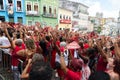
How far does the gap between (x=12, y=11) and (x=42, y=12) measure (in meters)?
8.22

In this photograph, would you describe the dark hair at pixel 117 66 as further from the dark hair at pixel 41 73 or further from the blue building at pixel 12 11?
the blue building at pixel 12 11

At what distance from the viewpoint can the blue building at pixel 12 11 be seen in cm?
4716

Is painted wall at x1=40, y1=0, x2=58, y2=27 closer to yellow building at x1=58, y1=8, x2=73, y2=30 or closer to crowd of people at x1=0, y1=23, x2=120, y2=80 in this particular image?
yellow building at x1=58, y1=8, x2=73, y2=30

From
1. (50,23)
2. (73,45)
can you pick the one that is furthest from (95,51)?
(50,23)

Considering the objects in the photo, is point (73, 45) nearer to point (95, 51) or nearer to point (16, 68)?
point (95, 51)

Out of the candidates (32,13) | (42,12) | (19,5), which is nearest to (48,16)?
(42,12)

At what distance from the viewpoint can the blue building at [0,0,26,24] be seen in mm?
47156

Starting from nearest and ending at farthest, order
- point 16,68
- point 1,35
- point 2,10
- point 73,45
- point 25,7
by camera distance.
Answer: point 73,45, point 16,68, point 1,35, point 2,10, point 25,7

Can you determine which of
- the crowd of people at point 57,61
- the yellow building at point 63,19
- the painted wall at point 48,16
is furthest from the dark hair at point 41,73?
the yellow building at point 63,19

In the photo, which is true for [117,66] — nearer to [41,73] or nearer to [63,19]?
[41,73]

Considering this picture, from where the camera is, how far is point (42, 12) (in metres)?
55.0

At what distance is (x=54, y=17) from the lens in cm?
5872

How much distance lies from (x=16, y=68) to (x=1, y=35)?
2254 mm

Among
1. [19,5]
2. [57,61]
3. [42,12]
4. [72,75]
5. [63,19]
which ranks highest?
[19,5]
